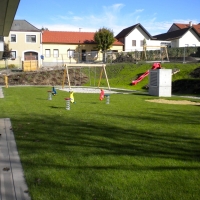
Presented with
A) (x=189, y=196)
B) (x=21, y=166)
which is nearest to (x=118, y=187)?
(x=189, y=196)

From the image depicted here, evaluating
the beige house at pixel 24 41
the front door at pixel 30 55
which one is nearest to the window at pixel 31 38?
the beige house at pixel 24 41

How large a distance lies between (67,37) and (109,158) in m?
57.2

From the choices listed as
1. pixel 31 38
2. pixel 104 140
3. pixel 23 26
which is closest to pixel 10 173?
pixel 104 140

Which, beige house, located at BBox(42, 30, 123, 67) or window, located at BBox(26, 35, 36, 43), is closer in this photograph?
window, located at BBox(26, 35, 36, 43)

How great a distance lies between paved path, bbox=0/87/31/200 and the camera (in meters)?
4.48

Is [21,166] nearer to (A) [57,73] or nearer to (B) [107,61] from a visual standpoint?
(A) [57,73]

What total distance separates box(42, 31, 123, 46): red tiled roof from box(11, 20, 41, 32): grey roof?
9.75 ft

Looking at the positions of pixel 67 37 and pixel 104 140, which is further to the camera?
pixel 67 37

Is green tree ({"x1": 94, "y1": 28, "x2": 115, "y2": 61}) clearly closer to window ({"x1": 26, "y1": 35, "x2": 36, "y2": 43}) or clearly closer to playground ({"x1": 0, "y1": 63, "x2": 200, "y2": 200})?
window ({"x1": 26, "y1": 35, "x2": 36, "y2": 43})

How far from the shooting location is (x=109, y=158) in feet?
20.1

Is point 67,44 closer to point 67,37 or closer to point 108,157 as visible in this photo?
point 67,37

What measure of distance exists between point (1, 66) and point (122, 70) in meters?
21.1

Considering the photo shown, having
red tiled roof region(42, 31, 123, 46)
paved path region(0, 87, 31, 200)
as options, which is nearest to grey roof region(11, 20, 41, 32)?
red tiled roof region(42, 31, 123, 46)

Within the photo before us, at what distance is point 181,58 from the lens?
41.8 m
